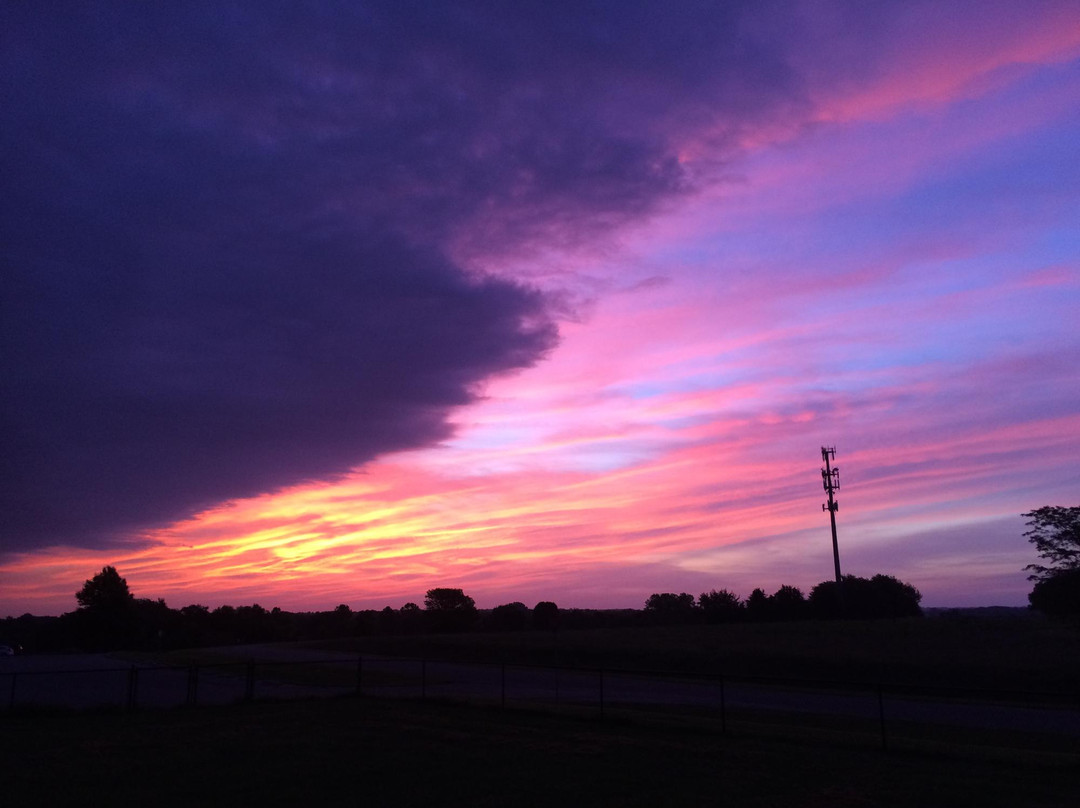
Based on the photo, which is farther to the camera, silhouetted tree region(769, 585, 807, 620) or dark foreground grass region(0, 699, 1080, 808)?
silhouetted tree region(769, 585, 807, 620)

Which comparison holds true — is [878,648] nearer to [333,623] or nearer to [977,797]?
[977,797]

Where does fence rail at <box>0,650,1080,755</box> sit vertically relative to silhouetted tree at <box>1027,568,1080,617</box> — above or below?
below

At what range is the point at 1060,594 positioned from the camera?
52031 millimetres

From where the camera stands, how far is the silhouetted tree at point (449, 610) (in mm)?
135625

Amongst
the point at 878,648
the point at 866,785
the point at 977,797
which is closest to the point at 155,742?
the point at 866,785

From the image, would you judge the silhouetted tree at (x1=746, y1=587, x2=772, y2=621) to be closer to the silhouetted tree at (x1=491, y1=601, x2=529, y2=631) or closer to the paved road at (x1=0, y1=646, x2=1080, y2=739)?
the silhouetted tree at (x1=491, y1=601, x2=529, y2=631)

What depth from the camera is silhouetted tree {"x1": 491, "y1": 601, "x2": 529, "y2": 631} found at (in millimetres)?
128625

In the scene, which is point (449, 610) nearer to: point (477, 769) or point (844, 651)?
point (844, 651)

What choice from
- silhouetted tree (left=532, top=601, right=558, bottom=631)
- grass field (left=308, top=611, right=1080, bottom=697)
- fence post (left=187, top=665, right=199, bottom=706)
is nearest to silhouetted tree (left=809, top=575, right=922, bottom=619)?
grass field (left=308, top=611, right=1080, bottom=697)

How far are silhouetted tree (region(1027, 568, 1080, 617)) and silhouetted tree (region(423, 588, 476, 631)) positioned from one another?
3675 inches

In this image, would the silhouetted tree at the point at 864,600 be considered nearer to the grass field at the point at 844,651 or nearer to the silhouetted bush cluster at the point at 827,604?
the silhouetted bush cluster at the point at 827,604

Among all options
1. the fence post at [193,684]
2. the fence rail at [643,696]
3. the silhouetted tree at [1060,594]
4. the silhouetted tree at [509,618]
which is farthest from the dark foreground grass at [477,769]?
the silhouetted tree at [509,618]

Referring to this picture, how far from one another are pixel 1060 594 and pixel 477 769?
48.7 meters

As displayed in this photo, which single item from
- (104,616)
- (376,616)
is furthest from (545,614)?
(104,616)
